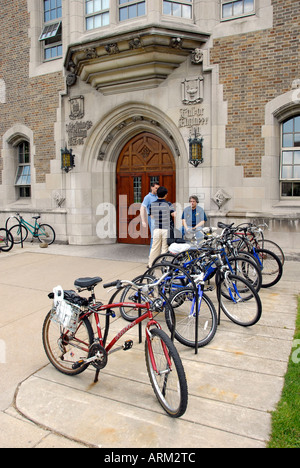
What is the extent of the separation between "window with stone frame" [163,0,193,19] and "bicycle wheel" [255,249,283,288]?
663 centimetres

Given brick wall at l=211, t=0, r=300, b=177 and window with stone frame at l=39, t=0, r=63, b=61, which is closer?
brick wall at l=211, t=0, r=300, b=177

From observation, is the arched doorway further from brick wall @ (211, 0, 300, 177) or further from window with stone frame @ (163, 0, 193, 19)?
window with stone frame @ (163, 0, 193, 19)

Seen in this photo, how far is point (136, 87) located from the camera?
1025 cm

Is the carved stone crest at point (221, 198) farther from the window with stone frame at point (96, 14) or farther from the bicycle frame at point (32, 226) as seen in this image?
the bicycle frame at point (32, 226)

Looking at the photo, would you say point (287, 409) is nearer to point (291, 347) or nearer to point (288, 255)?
point (291, 347)

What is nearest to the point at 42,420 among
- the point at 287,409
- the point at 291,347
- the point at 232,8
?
the point at 287,409

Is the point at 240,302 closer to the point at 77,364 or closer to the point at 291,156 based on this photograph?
the point at 77,364

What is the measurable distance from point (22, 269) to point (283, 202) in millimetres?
6283

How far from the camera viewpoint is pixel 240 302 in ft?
15.2

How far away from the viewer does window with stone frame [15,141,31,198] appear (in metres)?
13.2

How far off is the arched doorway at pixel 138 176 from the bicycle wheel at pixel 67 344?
291 inches

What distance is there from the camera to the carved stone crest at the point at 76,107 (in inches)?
437

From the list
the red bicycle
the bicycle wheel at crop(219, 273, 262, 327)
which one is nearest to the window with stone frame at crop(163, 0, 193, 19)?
the bicycle wheel at crop(219, 273, 262, 327)

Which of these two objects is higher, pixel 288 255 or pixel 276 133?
pixel 276 133
